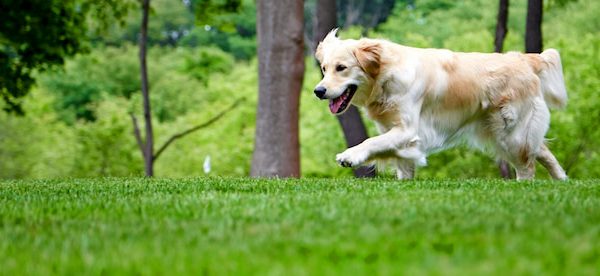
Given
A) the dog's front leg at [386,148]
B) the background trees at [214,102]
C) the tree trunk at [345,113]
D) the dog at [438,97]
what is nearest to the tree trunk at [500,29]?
the tree trunk at [345,113]

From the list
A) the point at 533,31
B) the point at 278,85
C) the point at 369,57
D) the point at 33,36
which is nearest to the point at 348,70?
the point at 369,57

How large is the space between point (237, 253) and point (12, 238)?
1.57 m

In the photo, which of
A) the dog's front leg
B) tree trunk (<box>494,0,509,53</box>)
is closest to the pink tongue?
the dog's front leg

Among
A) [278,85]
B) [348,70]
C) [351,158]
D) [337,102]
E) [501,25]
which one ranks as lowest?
[278,85]

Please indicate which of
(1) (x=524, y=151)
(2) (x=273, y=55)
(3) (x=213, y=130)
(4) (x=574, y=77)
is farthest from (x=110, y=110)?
(1) (x=524, y=151)

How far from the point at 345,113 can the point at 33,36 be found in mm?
7682

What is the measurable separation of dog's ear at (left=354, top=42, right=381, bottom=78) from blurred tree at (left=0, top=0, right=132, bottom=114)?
508 inches

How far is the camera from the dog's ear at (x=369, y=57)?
920 cm

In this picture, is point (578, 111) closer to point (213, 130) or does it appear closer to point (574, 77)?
point (574, 77)

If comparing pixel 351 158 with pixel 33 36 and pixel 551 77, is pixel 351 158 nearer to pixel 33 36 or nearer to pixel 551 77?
pixel 551 77

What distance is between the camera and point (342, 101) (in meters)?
9.39

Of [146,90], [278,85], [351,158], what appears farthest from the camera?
[146,90]

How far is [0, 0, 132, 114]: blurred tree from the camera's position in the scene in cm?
2006

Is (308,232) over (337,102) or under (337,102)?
under
